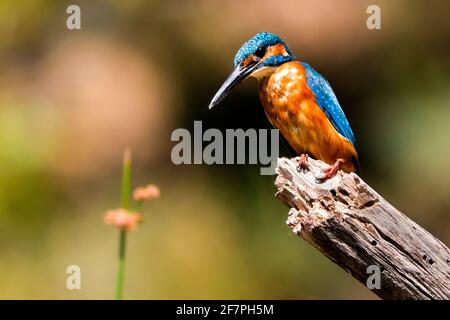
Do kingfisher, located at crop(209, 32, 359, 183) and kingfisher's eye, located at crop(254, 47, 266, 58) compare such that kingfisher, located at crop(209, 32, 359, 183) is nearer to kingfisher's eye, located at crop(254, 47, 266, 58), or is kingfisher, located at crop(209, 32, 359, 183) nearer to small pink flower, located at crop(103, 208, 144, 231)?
kingfisher's eye, located at crop(254, 47, 266, 58)

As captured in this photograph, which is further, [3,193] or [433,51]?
[433,51]

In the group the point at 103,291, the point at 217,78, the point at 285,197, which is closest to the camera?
the point at 285,197

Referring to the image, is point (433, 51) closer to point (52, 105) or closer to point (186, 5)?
point (186, 5)

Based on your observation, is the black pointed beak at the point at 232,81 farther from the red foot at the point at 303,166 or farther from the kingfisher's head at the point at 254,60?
the red foot at the point at 303,166

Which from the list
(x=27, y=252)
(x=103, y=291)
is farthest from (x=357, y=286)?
(x=27, y=252)

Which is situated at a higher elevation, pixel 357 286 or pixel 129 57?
pixel 129 57

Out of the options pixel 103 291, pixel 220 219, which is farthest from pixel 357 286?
pixel 103 291

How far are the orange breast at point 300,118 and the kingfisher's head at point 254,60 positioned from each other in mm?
72

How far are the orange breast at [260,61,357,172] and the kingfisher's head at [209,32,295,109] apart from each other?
7 centimetres

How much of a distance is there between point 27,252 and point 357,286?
2.45m

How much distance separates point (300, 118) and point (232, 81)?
0.37 m

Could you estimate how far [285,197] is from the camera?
10.2ft
